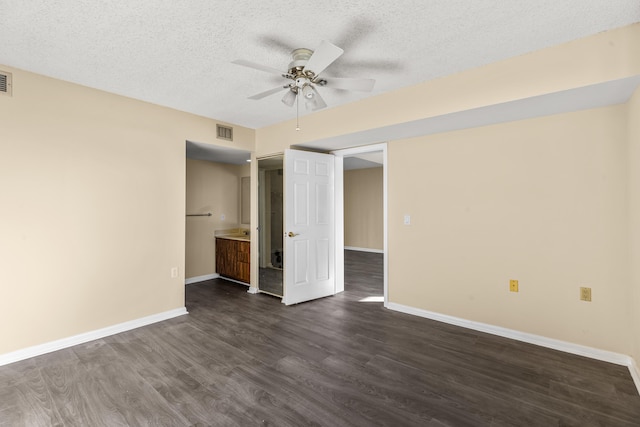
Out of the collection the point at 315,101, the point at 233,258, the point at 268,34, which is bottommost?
the point at 233,258

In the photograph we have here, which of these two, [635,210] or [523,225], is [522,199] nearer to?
[523,225]

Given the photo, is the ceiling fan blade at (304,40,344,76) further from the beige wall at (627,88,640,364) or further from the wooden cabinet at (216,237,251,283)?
the wooden cabinet at (216,237,251,283)

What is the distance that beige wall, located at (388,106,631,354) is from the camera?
8.39 ft

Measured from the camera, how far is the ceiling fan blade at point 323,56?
1836 millimetres

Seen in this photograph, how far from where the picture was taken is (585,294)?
2656 mm

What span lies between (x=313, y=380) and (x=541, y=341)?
7.22 feet

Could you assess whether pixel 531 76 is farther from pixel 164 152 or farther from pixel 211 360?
pixel 164 152

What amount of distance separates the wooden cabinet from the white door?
1106 mm

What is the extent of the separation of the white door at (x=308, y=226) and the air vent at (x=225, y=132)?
909 millimetres

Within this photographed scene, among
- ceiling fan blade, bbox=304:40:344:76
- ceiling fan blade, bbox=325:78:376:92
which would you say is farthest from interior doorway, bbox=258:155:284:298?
ceiling fan blade, bbox=304:40:344:76

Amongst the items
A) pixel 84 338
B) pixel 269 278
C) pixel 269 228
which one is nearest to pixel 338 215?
pixel 269 228

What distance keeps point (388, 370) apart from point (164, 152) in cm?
334

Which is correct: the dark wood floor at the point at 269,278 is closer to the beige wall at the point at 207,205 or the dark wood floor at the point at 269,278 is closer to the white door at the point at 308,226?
the white door at the point at 308,226

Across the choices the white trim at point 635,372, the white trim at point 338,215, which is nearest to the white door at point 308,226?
the white trim at point 338,215
